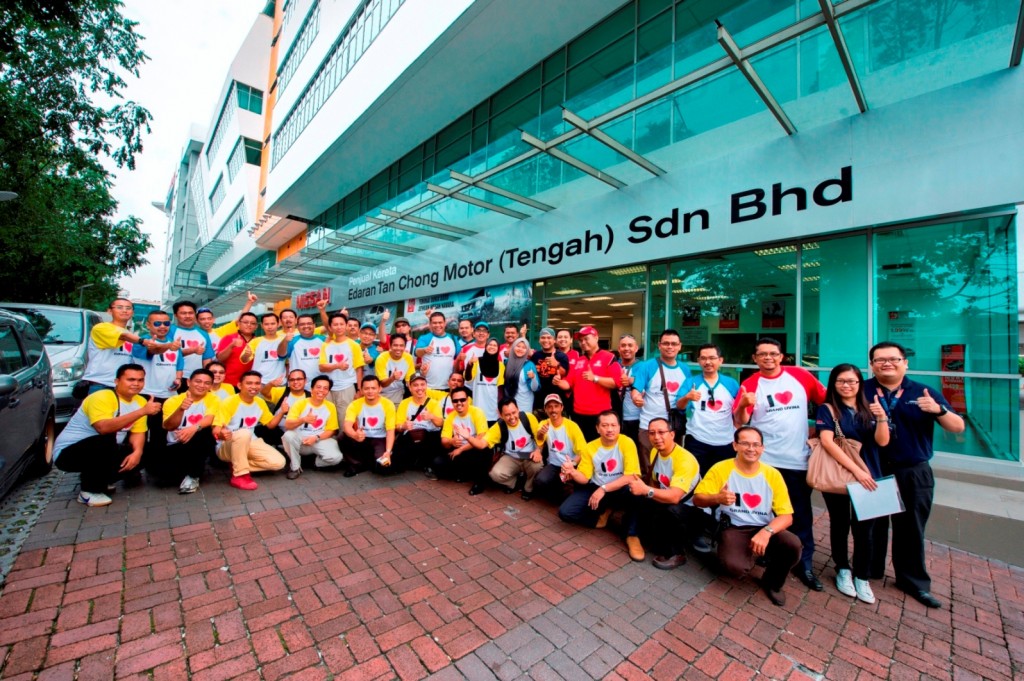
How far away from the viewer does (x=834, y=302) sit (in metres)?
6.08

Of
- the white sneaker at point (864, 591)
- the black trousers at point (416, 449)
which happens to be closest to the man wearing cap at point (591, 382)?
the black trousers at point (416, 449)

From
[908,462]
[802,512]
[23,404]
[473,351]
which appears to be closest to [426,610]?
[802,512]

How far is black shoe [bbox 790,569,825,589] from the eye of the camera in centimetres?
318

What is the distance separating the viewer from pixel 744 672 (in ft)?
7.64

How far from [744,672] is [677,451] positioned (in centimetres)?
162

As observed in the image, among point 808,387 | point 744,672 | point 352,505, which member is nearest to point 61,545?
point 352,505

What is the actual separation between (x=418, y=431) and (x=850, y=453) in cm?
431

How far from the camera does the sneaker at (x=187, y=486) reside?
4363mm

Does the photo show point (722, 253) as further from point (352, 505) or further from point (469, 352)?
point (352, 505)

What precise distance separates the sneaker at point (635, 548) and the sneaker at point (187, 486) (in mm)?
4269

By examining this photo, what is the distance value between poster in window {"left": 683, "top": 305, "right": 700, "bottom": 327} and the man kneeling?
576cm

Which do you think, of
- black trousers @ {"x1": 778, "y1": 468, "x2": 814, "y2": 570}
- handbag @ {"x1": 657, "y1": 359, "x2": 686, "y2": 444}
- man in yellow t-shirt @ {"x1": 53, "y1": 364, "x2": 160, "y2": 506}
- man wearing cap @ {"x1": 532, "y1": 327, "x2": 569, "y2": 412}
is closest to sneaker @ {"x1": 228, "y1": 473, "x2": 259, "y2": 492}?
man in yellow t-shirt @ {"x1": 53, "y1": 364, "x2": 160, "y2": 506}

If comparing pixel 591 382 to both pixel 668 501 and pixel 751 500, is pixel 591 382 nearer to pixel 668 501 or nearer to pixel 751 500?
pixel 668 501

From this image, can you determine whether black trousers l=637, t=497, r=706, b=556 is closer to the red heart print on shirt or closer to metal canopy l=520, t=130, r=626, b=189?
the red heart print on shirt
